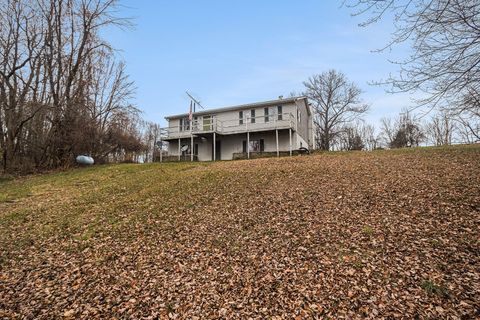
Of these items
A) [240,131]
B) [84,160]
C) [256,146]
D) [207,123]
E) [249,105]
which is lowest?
[84,160]

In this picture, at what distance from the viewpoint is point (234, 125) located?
24047 mm

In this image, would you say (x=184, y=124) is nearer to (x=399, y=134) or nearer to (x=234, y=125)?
(x=234, y=125)

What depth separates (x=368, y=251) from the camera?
5.36 metres

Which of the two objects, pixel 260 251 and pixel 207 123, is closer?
pixel 260 251

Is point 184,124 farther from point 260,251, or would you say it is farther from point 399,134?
point 399,134

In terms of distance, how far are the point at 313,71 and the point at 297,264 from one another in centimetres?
3899

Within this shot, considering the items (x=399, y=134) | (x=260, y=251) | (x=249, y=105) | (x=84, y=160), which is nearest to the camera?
(x=260, y=251)

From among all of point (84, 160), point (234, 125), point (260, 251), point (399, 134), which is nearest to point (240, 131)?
point (234, 125)

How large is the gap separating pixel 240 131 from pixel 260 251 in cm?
1771

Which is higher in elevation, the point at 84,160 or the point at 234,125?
the point at 234,125

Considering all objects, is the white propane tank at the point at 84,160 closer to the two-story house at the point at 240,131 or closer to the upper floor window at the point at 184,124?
the two-story house at the point at 240,131

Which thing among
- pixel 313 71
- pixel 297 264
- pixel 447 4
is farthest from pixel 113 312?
pixel 313 71

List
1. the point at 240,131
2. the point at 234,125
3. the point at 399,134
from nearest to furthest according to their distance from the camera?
the point at 240,131
the point at 234,125
the point at 399,134

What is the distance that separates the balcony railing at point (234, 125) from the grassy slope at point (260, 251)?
37.2 feet
